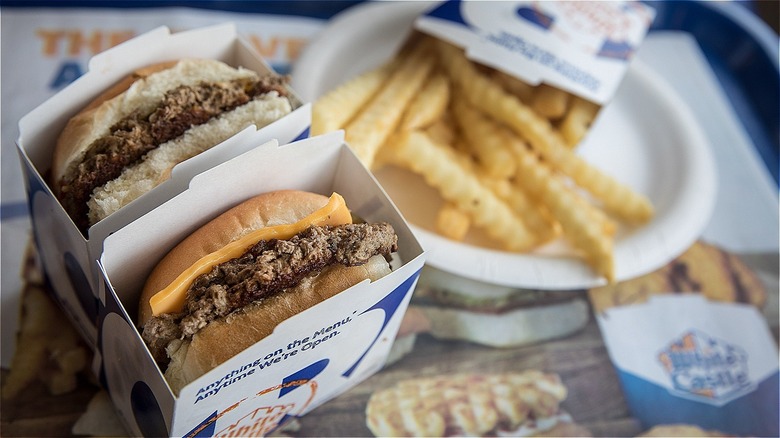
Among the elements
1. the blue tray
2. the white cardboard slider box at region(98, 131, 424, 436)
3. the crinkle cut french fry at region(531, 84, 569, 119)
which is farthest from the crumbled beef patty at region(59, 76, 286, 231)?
the blue tray

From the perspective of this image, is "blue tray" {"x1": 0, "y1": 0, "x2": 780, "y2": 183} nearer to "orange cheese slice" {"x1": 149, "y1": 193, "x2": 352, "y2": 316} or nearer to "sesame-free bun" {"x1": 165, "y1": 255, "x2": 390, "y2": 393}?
"orange cheese slice" {"x1": 149, "y1": 193, "x2": 352, "y2": 316}

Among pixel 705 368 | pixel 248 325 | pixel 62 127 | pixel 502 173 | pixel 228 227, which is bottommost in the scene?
pixel 705 368

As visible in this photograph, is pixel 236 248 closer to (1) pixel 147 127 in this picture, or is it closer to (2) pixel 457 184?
(1) pixel 147 127

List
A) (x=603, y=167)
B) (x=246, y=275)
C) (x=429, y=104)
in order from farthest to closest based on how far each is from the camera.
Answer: (x=603, y=167) < (x=429, y=104) < (x=246, y=275)

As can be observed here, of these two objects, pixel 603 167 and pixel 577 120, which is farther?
pixel 603 167

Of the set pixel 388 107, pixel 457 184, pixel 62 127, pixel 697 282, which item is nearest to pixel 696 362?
pixel 697 282

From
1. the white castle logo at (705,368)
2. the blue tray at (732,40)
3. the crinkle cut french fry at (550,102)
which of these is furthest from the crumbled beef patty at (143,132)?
the white castle logo at (705,368)
